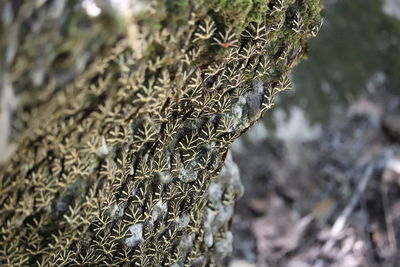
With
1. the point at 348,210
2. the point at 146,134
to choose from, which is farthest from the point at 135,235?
the point at 348,210

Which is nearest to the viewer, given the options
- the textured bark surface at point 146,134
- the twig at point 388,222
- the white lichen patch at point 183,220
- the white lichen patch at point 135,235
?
the textured bark surface at point 146,134

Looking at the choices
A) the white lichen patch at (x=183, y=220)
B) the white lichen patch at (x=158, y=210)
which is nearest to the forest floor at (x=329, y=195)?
the white lichen patch at (x=183, y=220)

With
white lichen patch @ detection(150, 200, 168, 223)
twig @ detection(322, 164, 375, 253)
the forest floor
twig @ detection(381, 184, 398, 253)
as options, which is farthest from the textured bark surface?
twig @ detection(381, 184, 398, 253)

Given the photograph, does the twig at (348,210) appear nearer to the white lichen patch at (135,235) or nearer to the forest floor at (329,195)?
the forest floor at (329,195)

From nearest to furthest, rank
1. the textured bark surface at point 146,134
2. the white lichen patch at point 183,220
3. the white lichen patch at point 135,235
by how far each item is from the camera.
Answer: the textured bark surface at point 146,134, the white lichen patch at point 135,235, the white lichen patch at point 183,220

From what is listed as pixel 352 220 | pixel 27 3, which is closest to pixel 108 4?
pixel 27 3

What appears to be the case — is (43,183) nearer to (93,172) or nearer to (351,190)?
(93,172)

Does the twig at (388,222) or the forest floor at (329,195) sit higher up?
the forest floor at (329,195)

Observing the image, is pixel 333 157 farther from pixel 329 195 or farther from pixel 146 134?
pixel 146 134
